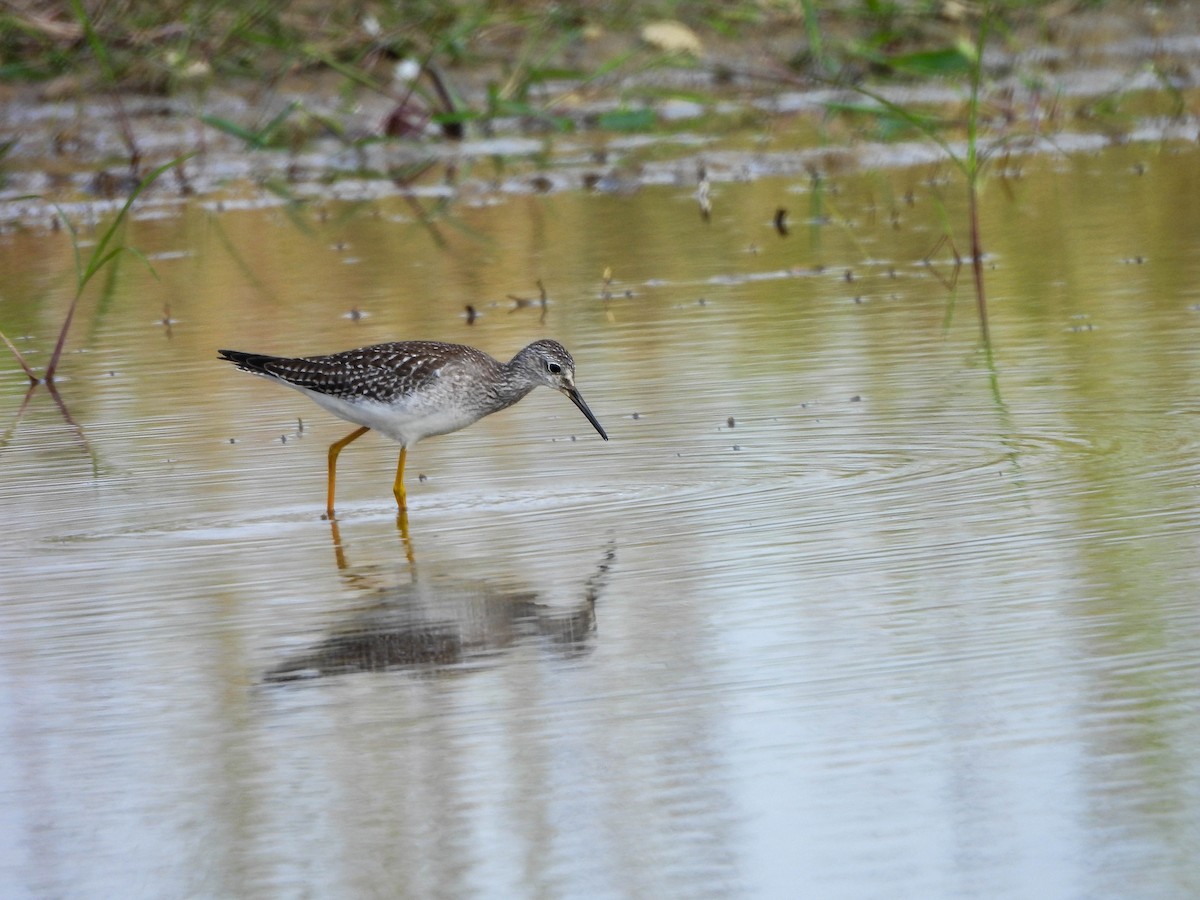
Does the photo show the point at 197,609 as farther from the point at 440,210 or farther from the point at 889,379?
the point at 440,210

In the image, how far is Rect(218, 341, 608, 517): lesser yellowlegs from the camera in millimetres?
8383

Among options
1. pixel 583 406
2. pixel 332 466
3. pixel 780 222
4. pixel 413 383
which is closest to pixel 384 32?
pixel 780 222

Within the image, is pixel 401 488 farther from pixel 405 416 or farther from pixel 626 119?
pixel 626 119

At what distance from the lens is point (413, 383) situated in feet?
27.5

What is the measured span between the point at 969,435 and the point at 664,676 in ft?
10.5

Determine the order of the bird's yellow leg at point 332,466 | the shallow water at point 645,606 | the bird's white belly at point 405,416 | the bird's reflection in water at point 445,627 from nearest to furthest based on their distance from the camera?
the shallow water at point 645,606
the bird's reflection in water at point 445,627
the bird's yellow leg at point 332,466
the bird's white belly at point 405,416

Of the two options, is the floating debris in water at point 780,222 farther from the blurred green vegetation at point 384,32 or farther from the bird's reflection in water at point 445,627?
the bird's reflection in water at point 445,627

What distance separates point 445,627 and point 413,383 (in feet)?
8.05

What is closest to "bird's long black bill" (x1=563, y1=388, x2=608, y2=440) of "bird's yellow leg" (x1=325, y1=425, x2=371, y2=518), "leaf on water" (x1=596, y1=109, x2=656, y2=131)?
"bird's yellow leg" (x1=325, y1=425, x2=371, y2=518)

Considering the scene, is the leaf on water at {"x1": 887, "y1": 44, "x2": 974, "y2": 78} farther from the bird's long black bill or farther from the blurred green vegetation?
the bird's long black bill

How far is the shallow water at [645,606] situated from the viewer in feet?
14.1

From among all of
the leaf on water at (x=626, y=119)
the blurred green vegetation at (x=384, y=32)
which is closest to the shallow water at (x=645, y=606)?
the leaf on water at (x=626, y=119)

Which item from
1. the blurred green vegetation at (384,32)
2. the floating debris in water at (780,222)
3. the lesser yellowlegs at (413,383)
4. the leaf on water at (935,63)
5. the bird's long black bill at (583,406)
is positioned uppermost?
the blurred green vegetation at (384,32)

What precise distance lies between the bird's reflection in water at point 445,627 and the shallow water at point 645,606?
0.02 meters
